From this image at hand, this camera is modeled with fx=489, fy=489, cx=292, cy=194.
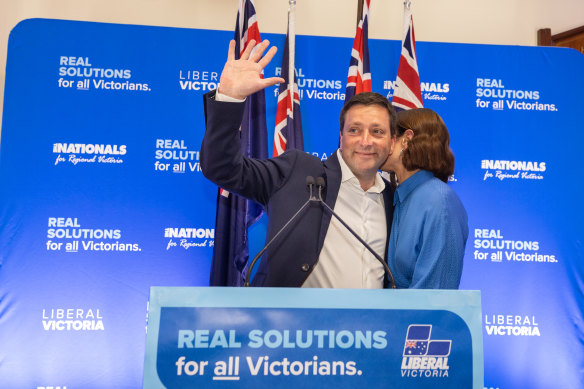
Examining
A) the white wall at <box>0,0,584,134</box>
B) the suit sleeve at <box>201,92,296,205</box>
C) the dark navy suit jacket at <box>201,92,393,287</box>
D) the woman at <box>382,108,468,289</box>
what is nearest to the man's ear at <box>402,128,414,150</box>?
the woman at <box>382,108,468,289</box>

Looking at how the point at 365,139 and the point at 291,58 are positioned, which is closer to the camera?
the point at 365,139

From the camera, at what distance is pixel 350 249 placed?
1.88 m

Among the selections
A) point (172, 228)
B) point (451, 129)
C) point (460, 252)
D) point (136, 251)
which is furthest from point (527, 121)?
point (136, 251)

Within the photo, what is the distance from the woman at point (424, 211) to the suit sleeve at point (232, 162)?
476mm

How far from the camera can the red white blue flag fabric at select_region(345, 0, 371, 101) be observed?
315 centimetres

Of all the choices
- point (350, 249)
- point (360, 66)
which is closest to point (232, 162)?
point (350, 249)

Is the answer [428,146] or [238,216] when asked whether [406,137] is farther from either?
[238,216]

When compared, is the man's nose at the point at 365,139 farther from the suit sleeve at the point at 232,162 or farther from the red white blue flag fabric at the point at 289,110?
the red white blue flag fabric at the point at 289,110

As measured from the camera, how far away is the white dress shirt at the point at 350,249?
1.85 meters

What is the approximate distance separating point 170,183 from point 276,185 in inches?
59.0

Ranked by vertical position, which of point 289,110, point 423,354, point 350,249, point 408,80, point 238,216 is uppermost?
point 408,80

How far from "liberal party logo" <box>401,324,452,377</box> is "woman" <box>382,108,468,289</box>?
541 mm

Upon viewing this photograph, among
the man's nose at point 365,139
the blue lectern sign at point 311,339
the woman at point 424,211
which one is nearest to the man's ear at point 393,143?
the woman at point 424,211

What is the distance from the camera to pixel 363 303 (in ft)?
3.59
